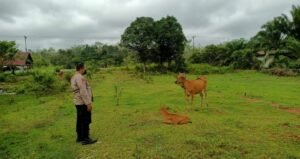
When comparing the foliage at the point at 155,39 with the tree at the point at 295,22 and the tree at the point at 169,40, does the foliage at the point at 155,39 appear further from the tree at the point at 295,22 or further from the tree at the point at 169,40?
the tree at the point at 295,22

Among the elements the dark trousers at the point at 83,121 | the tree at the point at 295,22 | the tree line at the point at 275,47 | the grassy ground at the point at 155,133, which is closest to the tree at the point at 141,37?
the tree line at the point at 275,47

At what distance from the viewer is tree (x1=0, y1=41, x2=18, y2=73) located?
38812mm

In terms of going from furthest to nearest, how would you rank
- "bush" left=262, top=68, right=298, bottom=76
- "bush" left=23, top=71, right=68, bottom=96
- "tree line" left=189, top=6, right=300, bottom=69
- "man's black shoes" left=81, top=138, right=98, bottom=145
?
"tree line" left=189, top=6, right=300, bottom=69 → "bush" left=262, top=68, right=298, bottom=76 → "bush" left=23, top=71, right=68, bottom=96 → "man's black shoes" left=81, top=138, right=98, bottom=145

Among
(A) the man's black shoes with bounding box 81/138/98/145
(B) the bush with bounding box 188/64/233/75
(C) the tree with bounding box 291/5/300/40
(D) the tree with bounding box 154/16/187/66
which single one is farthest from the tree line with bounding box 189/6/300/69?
(A) the man's black shoes with bounding box 81/138/98/145

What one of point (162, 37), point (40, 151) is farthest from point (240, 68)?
point (40, 151)

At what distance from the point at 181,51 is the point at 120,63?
20.5 metres

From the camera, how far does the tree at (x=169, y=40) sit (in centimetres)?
3934

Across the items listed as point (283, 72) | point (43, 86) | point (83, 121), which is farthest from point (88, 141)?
point (283, 72)

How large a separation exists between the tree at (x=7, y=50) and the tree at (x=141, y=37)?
1284cm

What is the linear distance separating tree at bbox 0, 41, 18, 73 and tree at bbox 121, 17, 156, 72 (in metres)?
12.8

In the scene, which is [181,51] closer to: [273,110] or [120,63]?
[120,63]

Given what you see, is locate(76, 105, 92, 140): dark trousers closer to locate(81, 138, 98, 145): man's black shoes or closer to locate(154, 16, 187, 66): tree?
locate(81, 138, 98, 145): man's black shoes

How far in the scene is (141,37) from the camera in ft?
129

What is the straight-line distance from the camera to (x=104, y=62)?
197 feet
